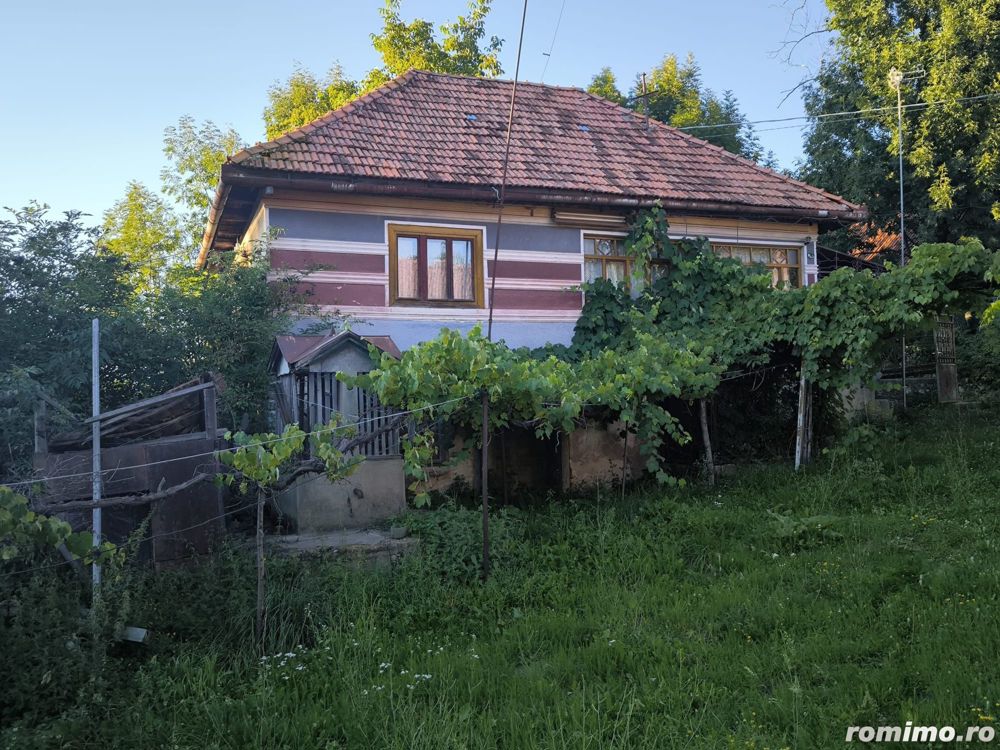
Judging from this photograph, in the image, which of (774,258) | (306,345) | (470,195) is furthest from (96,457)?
(774,258)

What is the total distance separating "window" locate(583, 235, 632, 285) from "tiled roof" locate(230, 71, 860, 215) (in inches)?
33.2

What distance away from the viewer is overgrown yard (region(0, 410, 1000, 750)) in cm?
478

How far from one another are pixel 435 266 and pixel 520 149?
2791 millimetres

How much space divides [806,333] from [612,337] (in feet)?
9.12

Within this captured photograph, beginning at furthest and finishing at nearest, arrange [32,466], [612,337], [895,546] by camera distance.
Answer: [612,337]
[895,546]
[32,466]

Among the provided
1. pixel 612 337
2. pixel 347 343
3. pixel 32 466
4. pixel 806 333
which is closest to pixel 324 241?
pixel 347 343

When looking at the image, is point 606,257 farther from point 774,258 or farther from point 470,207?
Answer: point 774,258

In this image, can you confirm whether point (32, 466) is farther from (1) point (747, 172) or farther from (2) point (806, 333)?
(1) point (747, 172)

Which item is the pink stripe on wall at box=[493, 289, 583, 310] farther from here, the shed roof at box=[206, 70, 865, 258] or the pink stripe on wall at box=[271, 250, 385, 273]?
the pink stripe on wall at box=[271, 250, 385, 273]

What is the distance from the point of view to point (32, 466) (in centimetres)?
677

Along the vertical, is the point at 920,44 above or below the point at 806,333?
above

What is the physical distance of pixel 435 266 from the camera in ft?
37.8

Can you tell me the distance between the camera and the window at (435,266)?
11.3 m

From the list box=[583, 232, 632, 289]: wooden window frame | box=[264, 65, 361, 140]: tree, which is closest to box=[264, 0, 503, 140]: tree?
box=[264, 65, 361, 140]: tree
